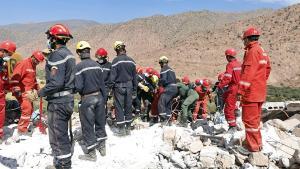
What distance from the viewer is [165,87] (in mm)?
11391

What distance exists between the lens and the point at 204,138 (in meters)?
8.77

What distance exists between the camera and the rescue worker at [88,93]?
7.97m

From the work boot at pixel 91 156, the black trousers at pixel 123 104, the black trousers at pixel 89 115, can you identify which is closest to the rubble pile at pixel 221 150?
the black trousers at pixel 123 104

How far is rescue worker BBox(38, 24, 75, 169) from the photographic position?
7.10m

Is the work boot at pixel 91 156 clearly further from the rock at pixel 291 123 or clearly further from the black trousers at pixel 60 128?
the rock at pixel 291 123

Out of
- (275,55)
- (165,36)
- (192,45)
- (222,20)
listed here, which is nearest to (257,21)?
(192,45)

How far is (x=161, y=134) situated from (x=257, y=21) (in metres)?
58.0

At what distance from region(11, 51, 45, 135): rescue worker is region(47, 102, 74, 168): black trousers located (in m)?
2.01

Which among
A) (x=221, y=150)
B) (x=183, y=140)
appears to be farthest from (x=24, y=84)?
(x=221, y=150)

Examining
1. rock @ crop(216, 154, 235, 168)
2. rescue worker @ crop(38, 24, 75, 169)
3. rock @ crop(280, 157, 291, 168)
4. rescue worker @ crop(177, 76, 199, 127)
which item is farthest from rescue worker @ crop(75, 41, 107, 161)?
rescue worker @ crop(177, 76, 199, 127)

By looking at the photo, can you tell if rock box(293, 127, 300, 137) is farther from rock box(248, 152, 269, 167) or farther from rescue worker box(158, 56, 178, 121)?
rescue worker box(158, 56, 178, 121)

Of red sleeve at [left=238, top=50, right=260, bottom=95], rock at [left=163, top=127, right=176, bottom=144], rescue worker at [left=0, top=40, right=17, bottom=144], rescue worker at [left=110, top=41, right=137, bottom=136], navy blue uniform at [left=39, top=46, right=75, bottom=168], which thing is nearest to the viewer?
navy blue uniform at [left=39, top=46, right=75, bottom=168]

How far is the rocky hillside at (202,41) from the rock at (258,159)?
1326 inches

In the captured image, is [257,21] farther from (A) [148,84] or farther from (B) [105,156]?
(B) [105,156]
